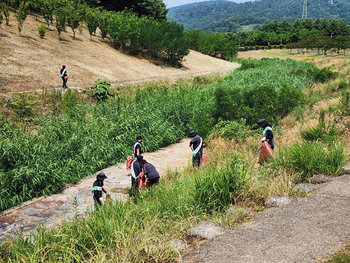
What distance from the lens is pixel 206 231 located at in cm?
512

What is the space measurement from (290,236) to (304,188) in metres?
1.98

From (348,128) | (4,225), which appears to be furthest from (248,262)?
(348,128)

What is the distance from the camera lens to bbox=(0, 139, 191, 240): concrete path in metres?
7.05

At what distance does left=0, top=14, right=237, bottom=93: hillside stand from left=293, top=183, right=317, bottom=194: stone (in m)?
13.8

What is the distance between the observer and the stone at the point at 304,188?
254 inches

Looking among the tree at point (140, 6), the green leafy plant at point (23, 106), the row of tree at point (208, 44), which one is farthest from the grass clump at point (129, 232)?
the row of tree at point (208, 44)

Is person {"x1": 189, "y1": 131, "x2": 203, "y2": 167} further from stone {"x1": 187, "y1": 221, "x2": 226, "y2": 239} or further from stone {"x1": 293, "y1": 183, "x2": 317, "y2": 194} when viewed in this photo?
stone {"x1": 187, "y1": 221, "x2": 226, "y2": 239}

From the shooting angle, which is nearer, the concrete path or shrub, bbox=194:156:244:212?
shrub, bbox=194:156:244:212

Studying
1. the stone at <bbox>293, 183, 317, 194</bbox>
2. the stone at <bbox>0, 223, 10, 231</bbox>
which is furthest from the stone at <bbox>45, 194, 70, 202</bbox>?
the stone at <bbox>293, 183, 317, 194</bbox>

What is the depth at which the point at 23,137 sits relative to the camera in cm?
1062

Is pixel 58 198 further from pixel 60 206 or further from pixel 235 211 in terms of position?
pixel 235 211

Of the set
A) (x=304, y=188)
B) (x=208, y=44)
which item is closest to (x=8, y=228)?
(x=304, y=188)

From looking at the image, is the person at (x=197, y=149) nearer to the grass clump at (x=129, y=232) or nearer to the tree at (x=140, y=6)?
the grass clump at (x=129, y=232)

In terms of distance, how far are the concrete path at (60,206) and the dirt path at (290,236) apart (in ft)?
8.05
